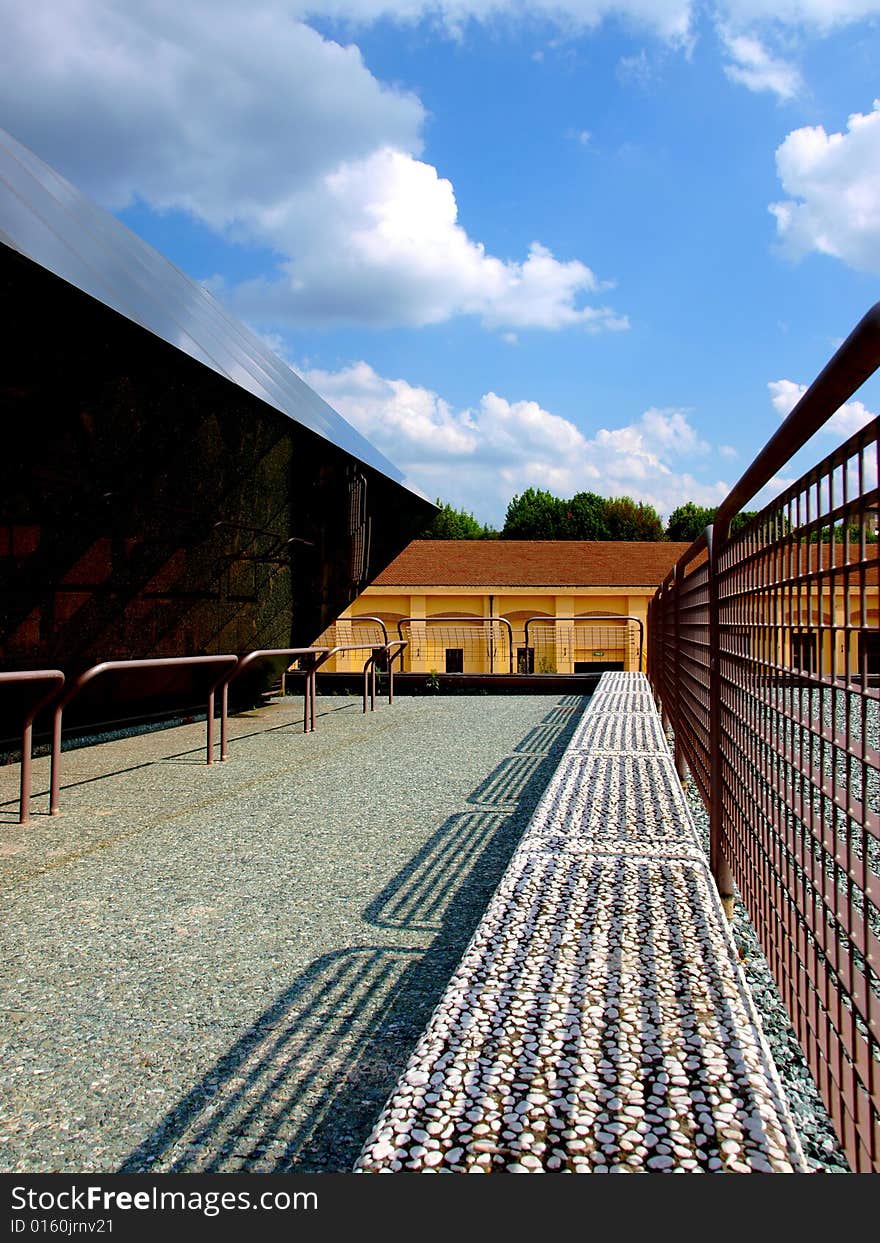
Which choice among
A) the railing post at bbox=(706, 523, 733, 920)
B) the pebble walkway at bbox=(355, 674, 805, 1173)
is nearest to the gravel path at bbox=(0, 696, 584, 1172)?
the pebble walkway at bbox=(355, 674, 805, 1173)

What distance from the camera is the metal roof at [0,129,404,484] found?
5.12 m

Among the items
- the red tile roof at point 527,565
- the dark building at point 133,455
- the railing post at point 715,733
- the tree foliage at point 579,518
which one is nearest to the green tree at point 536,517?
the tree foliage at point 579,518

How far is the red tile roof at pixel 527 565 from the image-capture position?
124ft

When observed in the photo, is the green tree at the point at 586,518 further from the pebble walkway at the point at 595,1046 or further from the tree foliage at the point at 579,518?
the pebble walkway at the point at 595,1046

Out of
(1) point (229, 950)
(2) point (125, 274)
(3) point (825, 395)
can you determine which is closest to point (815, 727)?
(3) point (825, 395)

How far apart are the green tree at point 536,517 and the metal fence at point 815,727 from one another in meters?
71.2

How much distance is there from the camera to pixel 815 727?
5.82 feet

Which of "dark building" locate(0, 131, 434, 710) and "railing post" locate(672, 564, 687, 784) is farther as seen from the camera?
"railing post" locate(672, 564, 687, 784)

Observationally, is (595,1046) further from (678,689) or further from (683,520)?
(683,520)

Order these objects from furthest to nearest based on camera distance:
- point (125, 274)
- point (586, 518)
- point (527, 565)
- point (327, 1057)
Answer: point (586, 518) → point (527, 565) → point (125, 274) → point (327, 1057)

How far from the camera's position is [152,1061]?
2508mm

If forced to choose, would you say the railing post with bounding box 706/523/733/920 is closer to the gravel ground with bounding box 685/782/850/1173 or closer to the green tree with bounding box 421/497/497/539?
the gravel ground with bounding box 685/782/850/1173

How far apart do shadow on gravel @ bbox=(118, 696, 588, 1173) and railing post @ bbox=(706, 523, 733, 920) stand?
0.95 metres

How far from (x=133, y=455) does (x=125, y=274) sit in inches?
50.2
